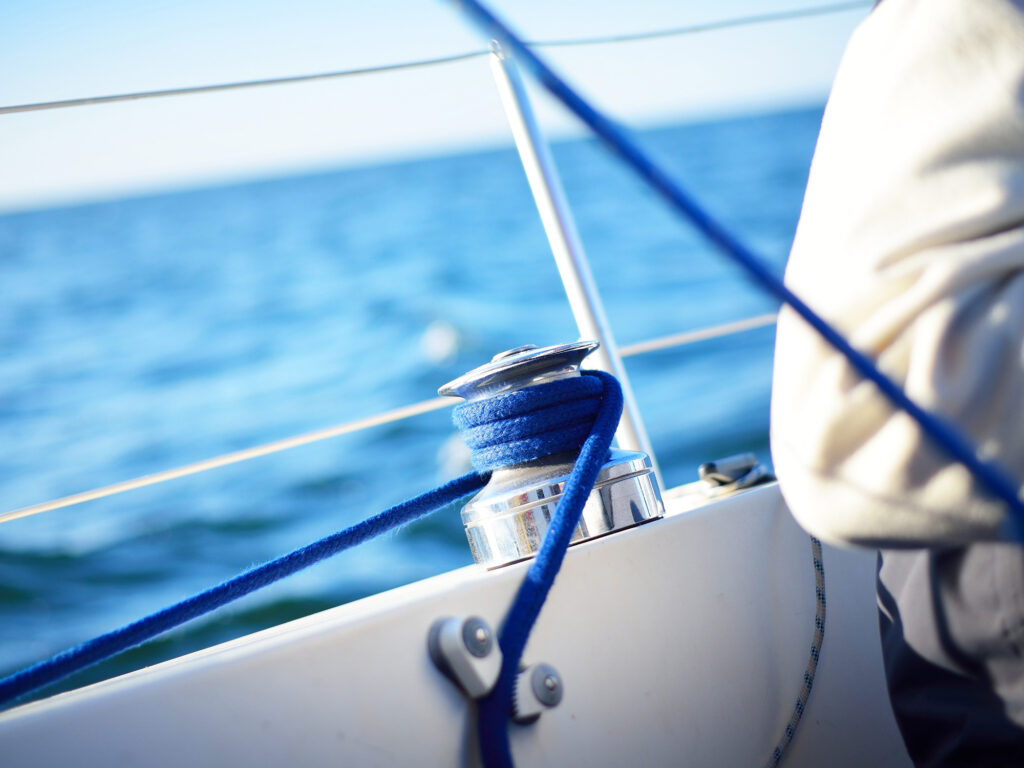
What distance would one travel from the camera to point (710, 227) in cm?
39

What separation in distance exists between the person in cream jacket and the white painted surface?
23 cm

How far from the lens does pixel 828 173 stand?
0.52 m

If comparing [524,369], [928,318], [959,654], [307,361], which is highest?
[307,361]

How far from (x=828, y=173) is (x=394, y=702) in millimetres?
404

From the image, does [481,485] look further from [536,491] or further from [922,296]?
[922,296]

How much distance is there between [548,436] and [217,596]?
0.27 m

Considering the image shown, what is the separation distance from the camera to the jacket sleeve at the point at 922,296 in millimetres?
453

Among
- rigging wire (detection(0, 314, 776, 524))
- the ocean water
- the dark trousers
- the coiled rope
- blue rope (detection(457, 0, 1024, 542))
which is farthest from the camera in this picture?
the ocean water

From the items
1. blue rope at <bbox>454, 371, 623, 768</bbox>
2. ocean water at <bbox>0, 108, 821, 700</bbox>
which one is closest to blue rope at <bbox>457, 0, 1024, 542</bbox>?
ocean water at <bbox>0, 108, 821, 700</bbox>

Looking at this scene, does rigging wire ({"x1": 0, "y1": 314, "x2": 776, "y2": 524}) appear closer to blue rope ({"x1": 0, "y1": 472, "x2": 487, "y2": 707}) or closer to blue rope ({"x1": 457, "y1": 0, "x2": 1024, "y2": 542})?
blue rope ({"x1": 0, "y1": 472, "x2": 487, "y2": 707})

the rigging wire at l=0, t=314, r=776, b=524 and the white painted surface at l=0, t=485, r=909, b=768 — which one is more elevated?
the rigging wire at l=0, t=314, r=776, b=524

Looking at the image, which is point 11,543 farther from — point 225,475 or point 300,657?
point 300,657

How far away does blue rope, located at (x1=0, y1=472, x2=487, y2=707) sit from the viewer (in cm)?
56

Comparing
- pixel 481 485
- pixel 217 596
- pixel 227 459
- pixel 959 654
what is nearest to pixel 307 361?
pixel 227 459
